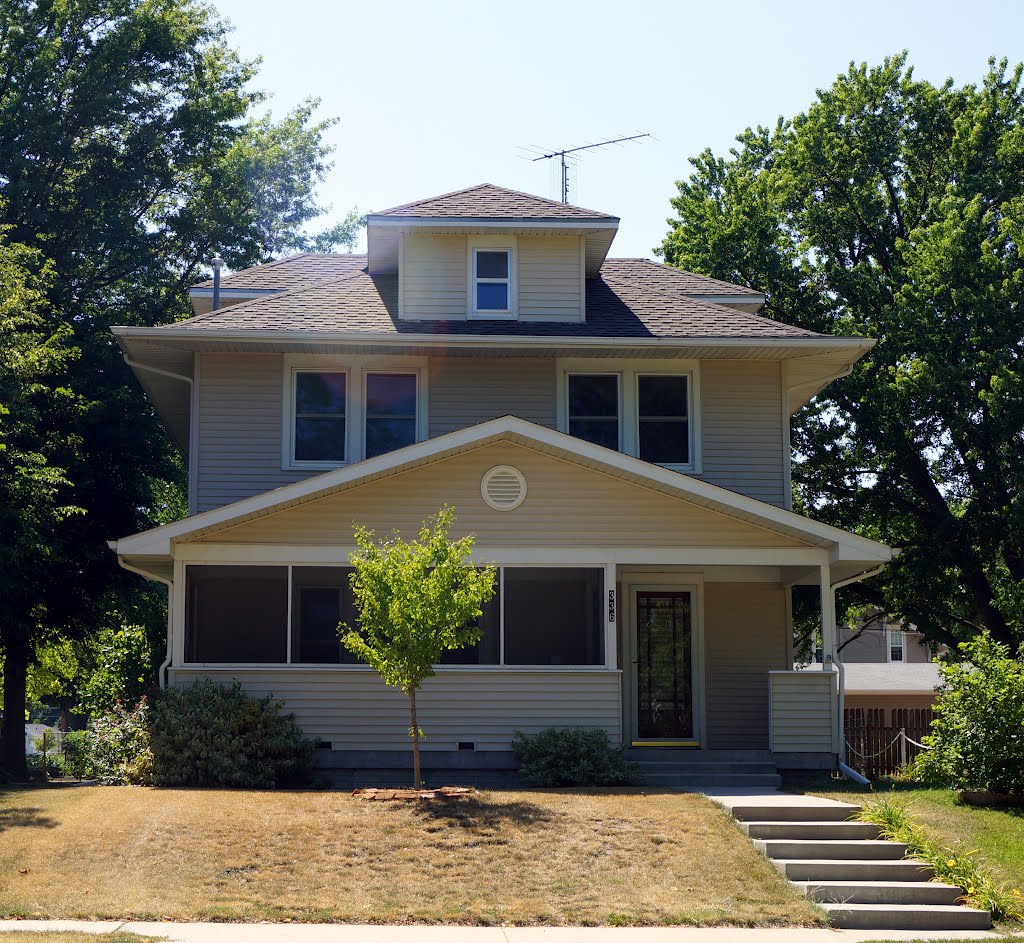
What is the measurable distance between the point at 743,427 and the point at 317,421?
264 inches

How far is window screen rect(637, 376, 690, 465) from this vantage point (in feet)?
67.8

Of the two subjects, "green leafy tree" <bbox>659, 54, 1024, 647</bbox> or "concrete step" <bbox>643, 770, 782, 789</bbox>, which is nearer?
"concrete step" <bbox>643, 770, 782, 789</bbox>

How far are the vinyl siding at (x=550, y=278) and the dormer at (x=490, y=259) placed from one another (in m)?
0.02

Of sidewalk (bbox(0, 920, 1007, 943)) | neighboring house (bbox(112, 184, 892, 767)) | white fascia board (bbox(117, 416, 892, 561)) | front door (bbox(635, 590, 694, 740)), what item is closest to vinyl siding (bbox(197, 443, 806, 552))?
neighboring house (bbox(112, 184, 892, 767))

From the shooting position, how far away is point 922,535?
92.3ft

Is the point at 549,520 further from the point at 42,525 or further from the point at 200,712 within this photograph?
the point at 42,525

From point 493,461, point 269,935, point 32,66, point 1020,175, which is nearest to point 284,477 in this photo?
point 493,461

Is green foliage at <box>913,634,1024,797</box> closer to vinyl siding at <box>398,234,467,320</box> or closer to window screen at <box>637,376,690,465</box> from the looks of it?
window screen at <box>637,376,690,465</box>

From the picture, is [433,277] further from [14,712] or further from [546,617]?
[14,712]

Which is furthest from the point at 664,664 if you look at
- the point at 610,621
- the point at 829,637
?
the point at 829,637

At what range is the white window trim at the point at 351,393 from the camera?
66.1 ft

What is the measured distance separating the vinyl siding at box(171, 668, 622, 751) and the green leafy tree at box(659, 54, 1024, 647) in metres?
11.3

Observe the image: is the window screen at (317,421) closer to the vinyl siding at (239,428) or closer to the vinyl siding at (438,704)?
the vinyl siding at (239,428)

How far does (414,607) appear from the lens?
14.8m
